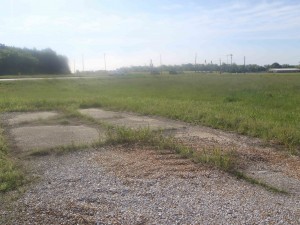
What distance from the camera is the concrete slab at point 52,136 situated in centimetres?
730

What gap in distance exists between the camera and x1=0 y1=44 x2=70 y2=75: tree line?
46219mm

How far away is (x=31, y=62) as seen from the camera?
160 ft

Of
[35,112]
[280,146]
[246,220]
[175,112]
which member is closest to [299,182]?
[246,220]

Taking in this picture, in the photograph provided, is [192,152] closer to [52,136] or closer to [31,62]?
[52,136]

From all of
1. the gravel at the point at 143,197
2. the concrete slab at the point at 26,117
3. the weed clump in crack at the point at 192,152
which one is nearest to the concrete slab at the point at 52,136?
the weed clump in crack at the point at 192,152

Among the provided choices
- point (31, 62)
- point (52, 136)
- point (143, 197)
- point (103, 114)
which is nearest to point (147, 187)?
point (143, 197)

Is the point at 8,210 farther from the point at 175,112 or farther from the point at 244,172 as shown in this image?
the point at 175,112

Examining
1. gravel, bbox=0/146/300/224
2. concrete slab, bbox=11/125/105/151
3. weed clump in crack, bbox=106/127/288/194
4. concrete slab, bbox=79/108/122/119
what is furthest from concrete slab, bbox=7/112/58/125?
gravel, bbox=0/146/300/224

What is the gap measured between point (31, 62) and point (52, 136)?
44.0 meters

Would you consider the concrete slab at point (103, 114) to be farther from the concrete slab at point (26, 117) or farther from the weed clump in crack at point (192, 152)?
the weed clump in crack at point (192, 152)

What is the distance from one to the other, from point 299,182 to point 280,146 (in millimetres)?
2205

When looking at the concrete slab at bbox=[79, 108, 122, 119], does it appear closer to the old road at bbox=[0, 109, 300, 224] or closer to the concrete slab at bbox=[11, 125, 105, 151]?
the concrete slab at bbox=[11, 125, 105, 151]

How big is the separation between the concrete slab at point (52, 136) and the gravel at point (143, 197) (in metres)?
1.45

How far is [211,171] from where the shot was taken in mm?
5312
